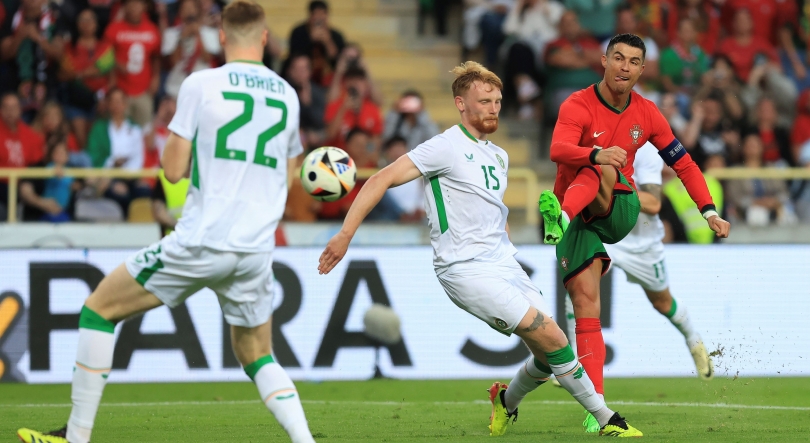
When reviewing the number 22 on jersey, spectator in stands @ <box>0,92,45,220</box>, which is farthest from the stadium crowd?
the number 22 on jersey

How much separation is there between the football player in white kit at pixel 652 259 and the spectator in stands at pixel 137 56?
21.4 feet

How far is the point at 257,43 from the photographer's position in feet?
18.3

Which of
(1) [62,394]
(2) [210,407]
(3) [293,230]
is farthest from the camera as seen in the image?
(3) [293,230]

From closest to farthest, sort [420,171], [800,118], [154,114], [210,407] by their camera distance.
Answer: [420,171]
[210,407]
[154,114]
[800,118]

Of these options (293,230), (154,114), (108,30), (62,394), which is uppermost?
(108,30)

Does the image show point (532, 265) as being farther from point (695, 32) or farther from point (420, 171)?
point (695, 32)

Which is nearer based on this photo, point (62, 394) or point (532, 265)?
point (62, 394)

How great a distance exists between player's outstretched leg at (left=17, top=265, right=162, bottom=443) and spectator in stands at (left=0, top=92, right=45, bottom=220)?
27.4 feet

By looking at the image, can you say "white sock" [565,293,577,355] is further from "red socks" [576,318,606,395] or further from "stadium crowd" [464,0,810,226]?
"stadium crowd" [464,0,810,226]

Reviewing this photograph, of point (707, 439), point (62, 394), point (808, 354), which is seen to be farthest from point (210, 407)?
point (808, 354)

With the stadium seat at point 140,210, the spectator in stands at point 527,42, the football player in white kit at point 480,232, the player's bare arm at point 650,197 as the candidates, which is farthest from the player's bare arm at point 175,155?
the spectator in stands at point 527,42

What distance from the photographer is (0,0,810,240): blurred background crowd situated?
43.9 feet

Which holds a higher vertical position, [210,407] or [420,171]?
[420,171]

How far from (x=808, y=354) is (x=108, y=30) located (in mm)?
8955
